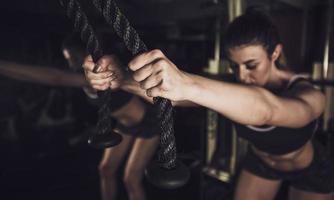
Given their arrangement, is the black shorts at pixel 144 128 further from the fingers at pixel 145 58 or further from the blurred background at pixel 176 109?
the fingers at pixel 145 58

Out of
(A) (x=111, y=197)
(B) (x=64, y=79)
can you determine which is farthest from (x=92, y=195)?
(B) (x=64, y=79)

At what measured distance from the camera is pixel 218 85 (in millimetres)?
714

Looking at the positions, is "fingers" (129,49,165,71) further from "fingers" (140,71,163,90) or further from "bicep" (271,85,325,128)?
"bicep" (271,85,325,128)

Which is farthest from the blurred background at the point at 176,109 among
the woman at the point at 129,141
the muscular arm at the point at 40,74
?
the woman at the point at 129,141

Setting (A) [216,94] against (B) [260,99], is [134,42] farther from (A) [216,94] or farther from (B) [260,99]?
(B) [260,99]

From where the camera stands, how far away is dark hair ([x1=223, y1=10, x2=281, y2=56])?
1.21m

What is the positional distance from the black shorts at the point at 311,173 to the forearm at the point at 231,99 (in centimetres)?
85

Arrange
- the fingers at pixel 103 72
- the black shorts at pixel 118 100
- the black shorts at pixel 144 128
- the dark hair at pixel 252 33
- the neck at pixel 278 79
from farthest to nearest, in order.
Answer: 1. the black shorts at pixel 144 128
2. the black shorts at pixel 118 100
3. the neck at pixel 278 79
4. the dark hair at pixel 252 33
5. the fingers at pixel 103 72

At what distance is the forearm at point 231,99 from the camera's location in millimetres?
680

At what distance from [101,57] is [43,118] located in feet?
18.2

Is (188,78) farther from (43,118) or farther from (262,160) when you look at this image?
(43,118)

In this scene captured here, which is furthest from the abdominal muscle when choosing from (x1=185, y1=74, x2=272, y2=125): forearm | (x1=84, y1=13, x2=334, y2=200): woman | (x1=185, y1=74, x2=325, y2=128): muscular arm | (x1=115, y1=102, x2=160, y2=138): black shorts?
(x1=115, y1=102, x2=160, y2=138): black shorts

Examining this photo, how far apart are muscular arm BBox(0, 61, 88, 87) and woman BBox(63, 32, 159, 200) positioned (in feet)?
2.15

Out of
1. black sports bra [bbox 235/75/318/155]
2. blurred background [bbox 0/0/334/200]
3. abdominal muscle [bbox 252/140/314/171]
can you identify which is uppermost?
black sports bra [bbox 235/75/318/155]
